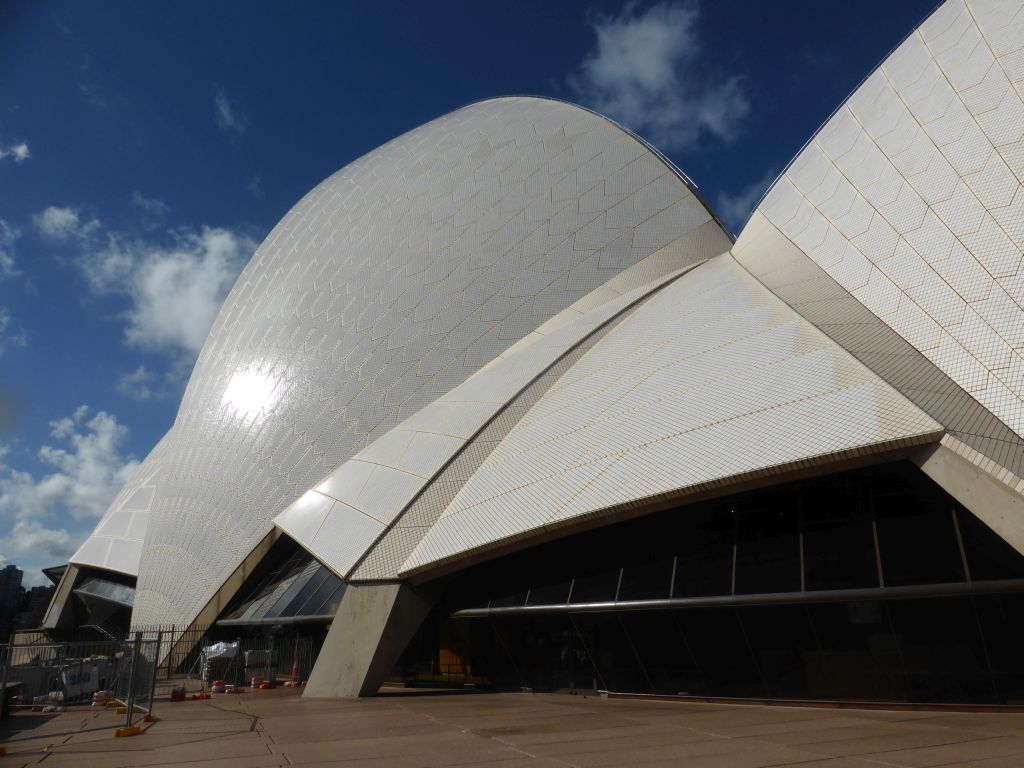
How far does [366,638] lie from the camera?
12883mm

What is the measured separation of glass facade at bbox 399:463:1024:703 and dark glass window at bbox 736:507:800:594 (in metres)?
0.02

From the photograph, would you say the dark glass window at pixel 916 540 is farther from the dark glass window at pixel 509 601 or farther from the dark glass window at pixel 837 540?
the dark glass window at pixel 509 601

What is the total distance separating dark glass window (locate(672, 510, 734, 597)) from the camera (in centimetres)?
1088

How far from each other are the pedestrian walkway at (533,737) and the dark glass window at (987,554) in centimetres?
168

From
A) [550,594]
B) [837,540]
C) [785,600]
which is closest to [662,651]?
[550,594]

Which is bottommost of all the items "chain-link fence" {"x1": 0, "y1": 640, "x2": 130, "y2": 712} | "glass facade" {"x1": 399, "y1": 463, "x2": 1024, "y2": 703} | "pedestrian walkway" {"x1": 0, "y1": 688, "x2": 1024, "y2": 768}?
"pedestrian walkway" {"x1": 0, "y1": 688, "x2": 1024, "y2": 768}

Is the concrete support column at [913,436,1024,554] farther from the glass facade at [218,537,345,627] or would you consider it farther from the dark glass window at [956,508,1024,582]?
the glass facade at [218,537,345,627]

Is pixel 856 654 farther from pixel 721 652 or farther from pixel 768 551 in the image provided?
pixel 721 652

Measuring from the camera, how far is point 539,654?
13.3 meters

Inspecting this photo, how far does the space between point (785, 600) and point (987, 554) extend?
2.64 m

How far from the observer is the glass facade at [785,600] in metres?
8.93

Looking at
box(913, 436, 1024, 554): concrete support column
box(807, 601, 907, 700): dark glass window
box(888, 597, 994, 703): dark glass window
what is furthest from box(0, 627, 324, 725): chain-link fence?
box(913, 436, 1024, 554): concrete support column

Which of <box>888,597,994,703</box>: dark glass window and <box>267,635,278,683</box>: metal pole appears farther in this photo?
<box>267,635,278,683</box>: metal pole

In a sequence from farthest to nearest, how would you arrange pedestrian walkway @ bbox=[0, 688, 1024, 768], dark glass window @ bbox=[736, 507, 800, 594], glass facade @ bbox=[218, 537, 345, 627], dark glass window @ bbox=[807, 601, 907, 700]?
glass facade @ bbox=[218, 537, 345, 627]
dark glass window @ bbox=[736, 507, 800, 594]
dark glass window @ bbox=[807, 601, 907, 700]
pedestrian walkway @ bbox=[0, 688, 1024, 768]
